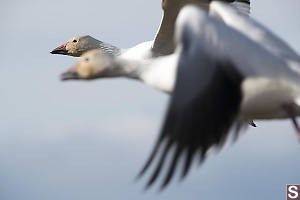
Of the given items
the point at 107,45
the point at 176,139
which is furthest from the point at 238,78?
the point at 107,45

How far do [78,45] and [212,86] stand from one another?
8.20 meters

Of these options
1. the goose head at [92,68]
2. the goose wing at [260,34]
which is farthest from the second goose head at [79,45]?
the goose wing at [260,34]

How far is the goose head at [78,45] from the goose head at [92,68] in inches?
234

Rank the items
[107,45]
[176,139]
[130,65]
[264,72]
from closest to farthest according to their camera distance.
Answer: [176,139] < [264,72] < [130,65] < [107,45]

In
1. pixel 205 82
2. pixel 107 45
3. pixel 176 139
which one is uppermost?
pixel 107 45

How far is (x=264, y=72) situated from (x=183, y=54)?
835 millimetres

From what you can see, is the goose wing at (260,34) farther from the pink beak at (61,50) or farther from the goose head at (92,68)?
the pink beak at (61,50)

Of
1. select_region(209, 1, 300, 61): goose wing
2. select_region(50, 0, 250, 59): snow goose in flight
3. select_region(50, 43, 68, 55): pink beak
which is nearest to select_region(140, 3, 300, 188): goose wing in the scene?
select_region(209, 1, 300, 61): goose wing

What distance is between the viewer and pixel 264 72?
8.24 m

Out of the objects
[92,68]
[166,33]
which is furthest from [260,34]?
[166,33]

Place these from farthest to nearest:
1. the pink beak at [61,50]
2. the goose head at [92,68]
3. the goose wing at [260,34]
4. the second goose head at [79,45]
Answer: the pink beak at [61,50] < the second goose head at [79,45] < the goose head at [92,68] < the goose wing at [260,34]

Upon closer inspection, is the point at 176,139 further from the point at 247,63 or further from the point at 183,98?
the point at 247,63

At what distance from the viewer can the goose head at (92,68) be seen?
31.0ft

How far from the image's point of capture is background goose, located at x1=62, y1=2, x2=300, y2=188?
7637 mm
